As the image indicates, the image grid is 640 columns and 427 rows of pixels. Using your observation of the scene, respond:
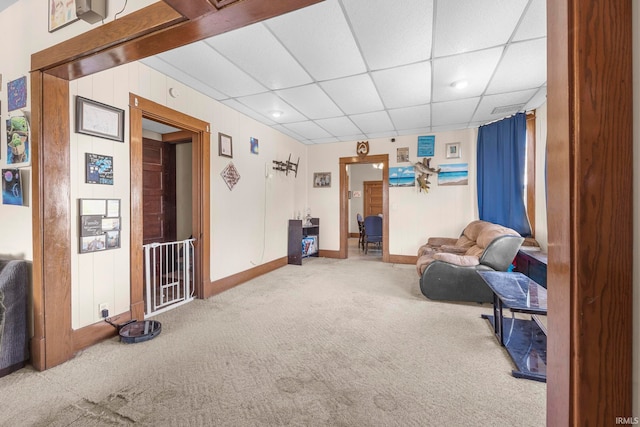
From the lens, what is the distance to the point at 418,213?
18.2 ft

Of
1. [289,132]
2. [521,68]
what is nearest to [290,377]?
[521,68]

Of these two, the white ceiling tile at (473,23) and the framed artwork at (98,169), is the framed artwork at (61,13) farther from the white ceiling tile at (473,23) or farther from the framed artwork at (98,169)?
→ the white ceiling tile at (473,23)

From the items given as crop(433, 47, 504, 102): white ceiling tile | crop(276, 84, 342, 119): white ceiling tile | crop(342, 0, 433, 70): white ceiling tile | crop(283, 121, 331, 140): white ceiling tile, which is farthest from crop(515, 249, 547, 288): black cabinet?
crop(283, 121, 331, 140): white ceiling tile

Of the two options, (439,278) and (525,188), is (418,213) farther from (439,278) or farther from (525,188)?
(439,278)

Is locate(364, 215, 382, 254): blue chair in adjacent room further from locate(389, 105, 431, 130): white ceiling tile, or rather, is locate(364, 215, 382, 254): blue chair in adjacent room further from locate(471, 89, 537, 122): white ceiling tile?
locate(471, 89, 537, 122): white ceiling tile

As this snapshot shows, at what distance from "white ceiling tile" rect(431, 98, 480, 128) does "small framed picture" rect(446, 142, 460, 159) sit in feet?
1.94

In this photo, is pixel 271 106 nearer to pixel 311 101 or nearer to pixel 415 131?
pixel 311 101

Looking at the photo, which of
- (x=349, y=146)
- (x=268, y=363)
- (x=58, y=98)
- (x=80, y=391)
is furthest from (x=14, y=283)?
(x=349, y=146)

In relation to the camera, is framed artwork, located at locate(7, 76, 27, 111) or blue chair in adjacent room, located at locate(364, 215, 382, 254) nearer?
framed artwork, located at locate(7, 76, 27, 111)

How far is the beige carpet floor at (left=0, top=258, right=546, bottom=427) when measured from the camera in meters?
1.56

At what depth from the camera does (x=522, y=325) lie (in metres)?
2.70

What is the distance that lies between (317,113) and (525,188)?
3438mm

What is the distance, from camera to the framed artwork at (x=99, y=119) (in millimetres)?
2273

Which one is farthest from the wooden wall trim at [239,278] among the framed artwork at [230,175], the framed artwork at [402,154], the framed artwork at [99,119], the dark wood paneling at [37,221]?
the framed artwork at [402,154]
